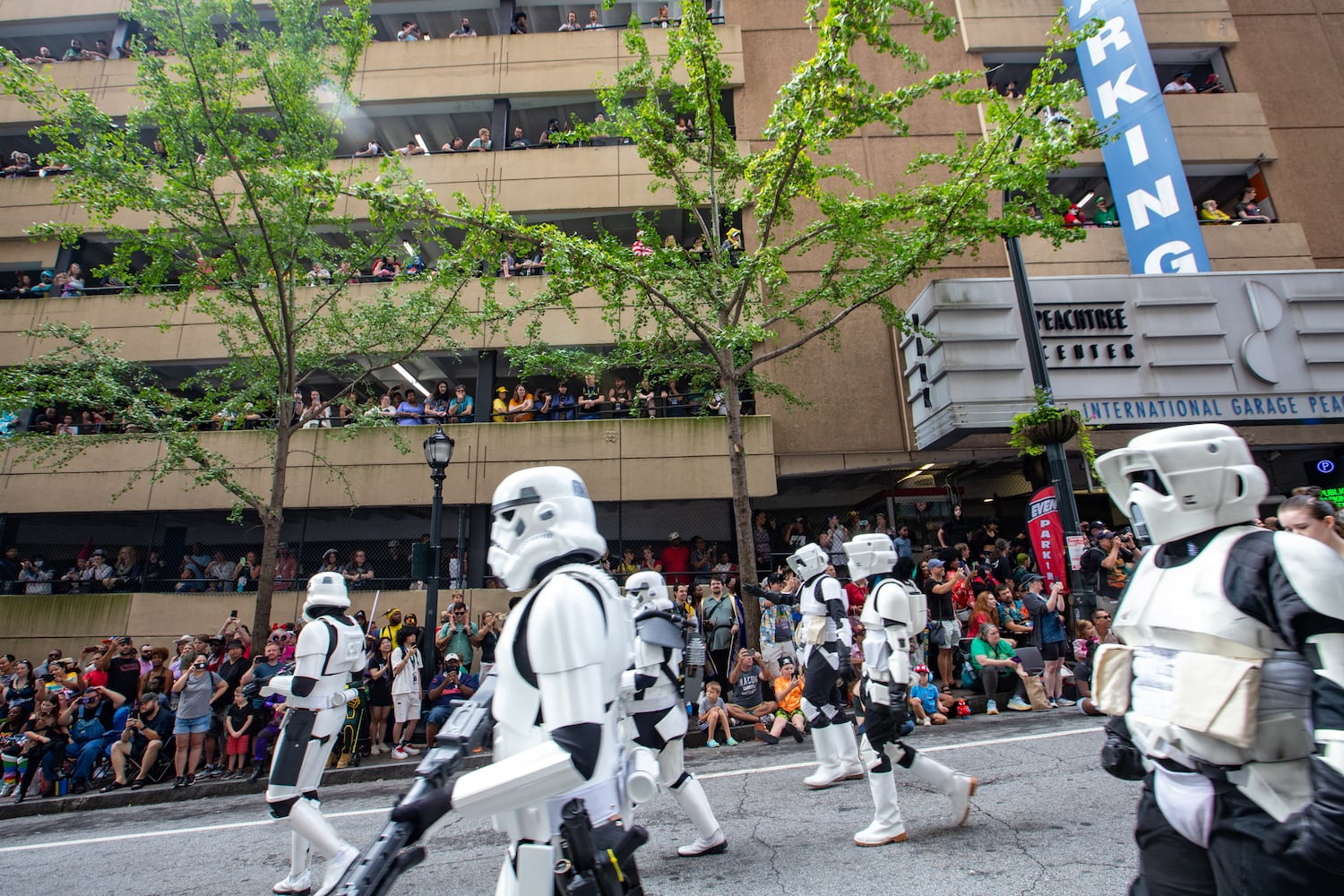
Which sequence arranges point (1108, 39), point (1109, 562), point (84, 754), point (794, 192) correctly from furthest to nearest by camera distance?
point (1108, 39) → point (794, 192) → point (1109, 562) → point (84, 754)

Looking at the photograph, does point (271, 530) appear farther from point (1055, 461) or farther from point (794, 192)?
point (1055, 461)

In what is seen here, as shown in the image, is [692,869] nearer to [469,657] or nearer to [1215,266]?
[469,657]

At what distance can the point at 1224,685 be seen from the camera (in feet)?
6.36

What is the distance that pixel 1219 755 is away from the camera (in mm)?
1997

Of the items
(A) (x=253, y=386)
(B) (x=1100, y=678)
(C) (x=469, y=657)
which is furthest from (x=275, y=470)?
(B) (x=1100, y=678)

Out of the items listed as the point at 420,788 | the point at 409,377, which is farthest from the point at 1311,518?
the point at 409,377

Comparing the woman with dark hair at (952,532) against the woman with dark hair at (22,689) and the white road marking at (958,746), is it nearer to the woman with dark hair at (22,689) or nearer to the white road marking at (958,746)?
the white road marking at (958,746)

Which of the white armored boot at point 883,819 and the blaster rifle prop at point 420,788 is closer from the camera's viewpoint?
the blaster rifle prop at point 420,788

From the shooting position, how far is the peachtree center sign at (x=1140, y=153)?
14.6m

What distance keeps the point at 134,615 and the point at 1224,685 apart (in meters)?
17.6

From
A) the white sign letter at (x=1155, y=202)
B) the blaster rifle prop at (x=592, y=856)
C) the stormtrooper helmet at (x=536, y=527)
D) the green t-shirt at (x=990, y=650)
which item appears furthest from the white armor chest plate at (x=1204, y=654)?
the white sign letter at (x=1155, y=202)

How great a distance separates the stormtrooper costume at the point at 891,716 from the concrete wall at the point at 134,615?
1005cm

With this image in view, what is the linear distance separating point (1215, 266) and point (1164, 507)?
1837 cm

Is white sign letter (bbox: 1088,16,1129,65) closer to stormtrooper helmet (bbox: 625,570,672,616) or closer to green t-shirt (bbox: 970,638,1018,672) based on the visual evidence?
green t-shirt (bbox: 970,638,1018,672)
